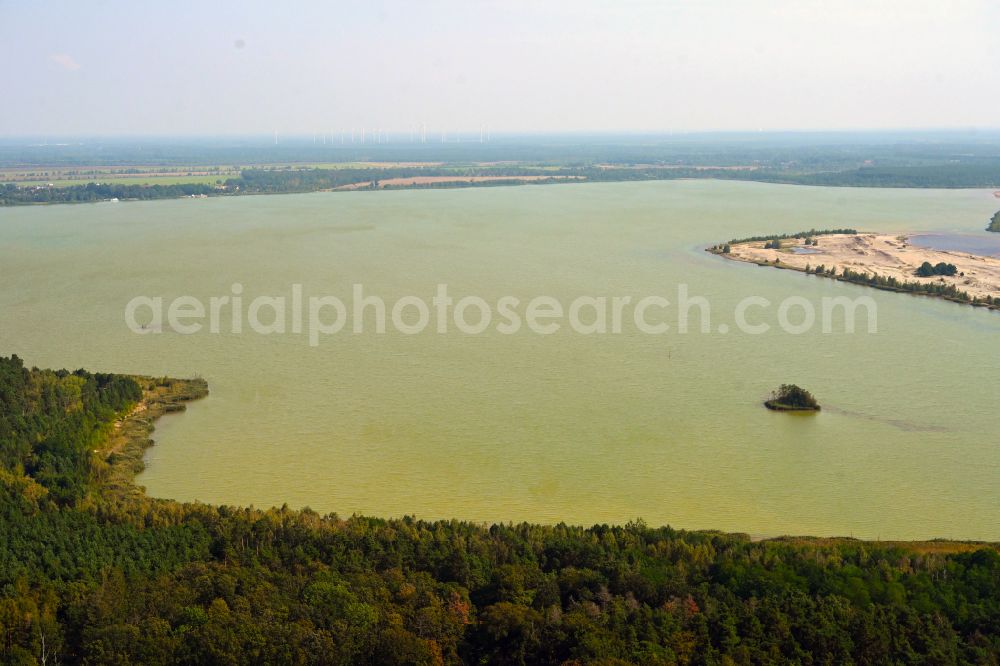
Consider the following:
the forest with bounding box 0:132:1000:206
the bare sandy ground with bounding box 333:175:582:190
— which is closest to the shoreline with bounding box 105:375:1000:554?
the forest with bounding box 0:132:1000:206

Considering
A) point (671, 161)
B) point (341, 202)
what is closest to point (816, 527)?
point (341, 202)

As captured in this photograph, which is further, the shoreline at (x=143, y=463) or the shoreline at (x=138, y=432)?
the shoreline at (x=138, y=432)

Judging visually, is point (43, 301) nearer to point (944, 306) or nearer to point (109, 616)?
point (109, 616)

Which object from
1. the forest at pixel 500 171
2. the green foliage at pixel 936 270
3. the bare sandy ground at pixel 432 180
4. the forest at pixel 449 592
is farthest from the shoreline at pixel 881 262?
the bare sandy ground at pixel 432 180

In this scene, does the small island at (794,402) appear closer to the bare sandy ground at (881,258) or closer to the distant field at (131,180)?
the bare sandy ground at (881,258)

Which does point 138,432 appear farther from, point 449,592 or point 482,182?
point 482,182

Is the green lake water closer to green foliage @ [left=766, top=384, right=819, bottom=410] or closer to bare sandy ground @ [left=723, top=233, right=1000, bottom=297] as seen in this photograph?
green foliage @ [left=766, top=384, right=819, bottom=410]
